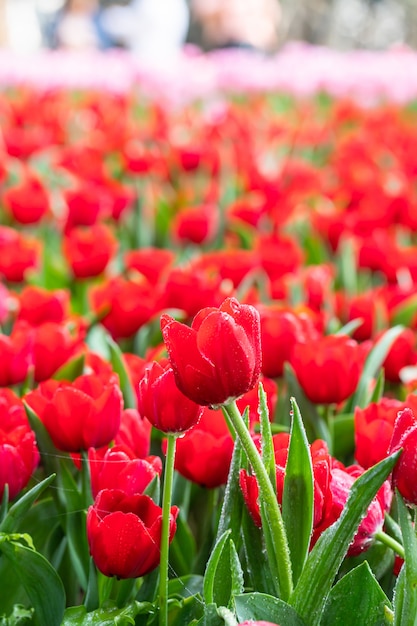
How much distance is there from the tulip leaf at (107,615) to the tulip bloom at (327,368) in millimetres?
403

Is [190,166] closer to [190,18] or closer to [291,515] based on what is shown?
[291,515]

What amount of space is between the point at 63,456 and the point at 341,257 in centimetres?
122

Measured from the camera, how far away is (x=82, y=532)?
98 cm

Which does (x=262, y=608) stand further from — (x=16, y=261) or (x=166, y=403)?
(x=16, y=261)

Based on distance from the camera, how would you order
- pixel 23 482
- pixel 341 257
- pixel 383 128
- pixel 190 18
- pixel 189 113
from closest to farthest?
pixel 23 482, pixel 341 257, pixel 383 128, pixel 189 113, pixel 190 18

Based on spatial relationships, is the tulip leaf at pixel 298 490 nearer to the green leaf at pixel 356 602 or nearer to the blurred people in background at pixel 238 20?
the green leaf at pixel 356 602

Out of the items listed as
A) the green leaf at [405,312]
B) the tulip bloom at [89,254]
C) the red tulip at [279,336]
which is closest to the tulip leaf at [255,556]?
the red tulip at [279,336]

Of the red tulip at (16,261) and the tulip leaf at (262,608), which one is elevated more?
the tulip leaf at (262,608)

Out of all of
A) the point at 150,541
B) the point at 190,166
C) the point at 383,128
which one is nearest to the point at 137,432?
the point at 150,541

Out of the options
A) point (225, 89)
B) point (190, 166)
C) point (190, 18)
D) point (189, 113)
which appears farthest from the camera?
point (190, 18)

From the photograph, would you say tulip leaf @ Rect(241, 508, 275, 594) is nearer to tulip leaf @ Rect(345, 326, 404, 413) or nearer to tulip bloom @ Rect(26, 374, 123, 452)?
tulip bloom @ Rect(26, 374, 123, 452)

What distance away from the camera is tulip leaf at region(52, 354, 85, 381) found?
125 centimetres

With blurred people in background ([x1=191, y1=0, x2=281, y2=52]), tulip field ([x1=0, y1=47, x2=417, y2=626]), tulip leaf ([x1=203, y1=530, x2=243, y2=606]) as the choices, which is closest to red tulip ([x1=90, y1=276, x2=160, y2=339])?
tulip field ([x1=0, y1=47, x2=417, y2=626])

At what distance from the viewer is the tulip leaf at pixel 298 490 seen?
2.51 feet
